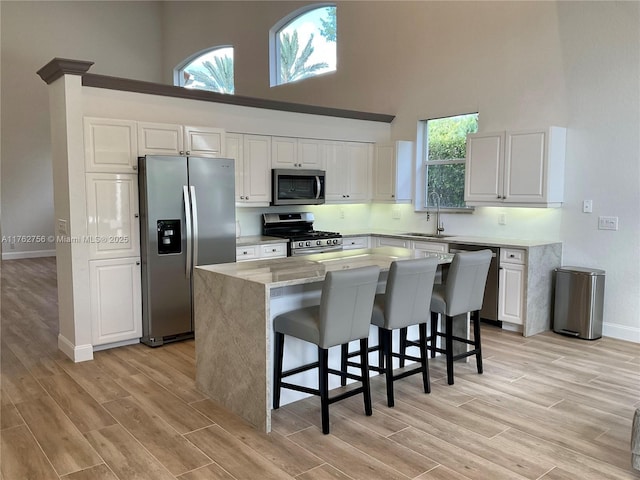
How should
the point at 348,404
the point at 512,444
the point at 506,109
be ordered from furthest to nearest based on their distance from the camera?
the point at 506,109 → the point at 348,404 → the point at 512,444

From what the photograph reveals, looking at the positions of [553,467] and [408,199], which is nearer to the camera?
[553,467]

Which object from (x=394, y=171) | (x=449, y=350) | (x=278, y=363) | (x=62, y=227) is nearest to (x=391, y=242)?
(x=394, y=171)

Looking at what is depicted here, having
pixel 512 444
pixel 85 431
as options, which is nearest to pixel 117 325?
pixel 85 431

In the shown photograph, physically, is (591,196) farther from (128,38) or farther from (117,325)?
(128,38)

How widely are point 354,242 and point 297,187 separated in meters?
1.07

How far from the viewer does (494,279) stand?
5398 mm

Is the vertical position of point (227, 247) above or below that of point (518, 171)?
below

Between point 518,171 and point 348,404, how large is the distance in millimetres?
3267

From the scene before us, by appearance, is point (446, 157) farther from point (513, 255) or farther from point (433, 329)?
point (433, 329)

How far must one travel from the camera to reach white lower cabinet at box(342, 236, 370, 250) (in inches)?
260

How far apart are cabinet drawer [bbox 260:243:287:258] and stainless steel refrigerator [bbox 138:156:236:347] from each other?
69 cm

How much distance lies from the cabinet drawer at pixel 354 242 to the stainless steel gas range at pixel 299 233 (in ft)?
0.65

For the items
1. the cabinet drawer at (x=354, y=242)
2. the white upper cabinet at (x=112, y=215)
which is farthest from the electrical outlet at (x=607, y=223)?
the white upper cabinet at (x=112, y=215)

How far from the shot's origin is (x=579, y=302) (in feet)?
16.6
